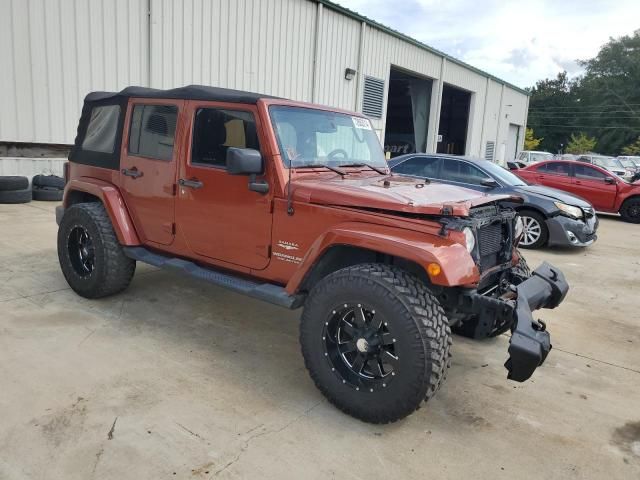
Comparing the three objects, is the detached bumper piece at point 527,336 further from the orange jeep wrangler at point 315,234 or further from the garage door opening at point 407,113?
the garage door opening at point 407,113

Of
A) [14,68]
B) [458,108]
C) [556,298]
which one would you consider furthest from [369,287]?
[458,108]

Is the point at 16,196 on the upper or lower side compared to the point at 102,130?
lower

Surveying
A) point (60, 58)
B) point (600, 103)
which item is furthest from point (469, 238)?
point (600, 103)

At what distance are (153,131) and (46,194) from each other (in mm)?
6907

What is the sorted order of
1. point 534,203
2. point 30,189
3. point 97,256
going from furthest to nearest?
point 30,189 < point 534,203 < point 97,256

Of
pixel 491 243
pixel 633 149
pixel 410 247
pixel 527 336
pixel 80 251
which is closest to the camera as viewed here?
pixel 527 336

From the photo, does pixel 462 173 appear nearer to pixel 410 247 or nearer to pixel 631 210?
pixel 410 247

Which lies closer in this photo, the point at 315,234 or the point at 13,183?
the point at 315,234

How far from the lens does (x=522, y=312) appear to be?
2.84 meters

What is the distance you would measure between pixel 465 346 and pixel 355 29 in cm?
1383

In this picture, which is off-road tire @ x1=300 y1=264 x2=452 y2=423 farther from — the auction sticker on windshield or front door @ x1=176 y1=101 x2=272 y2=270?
the auction sticker on windshield

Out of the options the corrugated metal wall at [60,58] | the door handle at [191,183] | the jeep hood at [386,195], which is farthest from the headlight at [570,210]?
the corrugated metal wall at [60,58]

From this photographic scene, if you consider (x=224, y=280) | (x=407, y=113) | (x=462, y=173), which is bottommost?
(x=224, y=280)

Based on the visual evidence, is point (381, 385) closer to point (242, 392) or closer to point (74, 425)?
point (242, 392)
